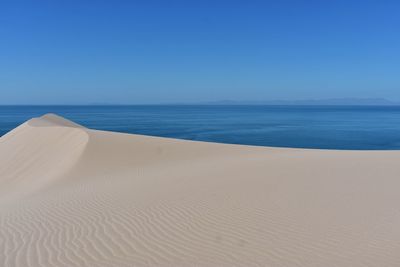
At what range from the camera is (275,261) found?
441cm

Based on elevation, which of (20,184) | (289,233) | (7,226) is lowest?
(20,184)

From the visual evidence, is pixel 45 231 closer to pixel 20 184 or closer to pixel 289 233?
pixel 289 233

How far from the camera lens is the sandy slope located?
4.67m

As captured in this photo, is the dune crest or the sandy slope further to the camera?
the dune crest

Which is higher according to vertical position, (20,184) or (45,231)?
(45,231)

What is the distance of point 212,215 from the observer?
6.48 m

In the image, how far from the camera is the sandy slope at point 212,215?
4.67 m

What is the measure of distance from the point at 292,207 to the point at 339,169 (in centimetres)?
502

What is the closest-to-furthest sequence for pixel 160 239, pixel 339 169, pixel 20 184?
pixel 160 239, pixel 339 169, pixel 20 184

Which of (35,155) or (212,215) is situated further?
(35,155)

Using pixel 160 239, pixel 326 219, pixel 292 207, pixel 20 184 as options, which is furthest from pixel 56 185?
pixel 326 219

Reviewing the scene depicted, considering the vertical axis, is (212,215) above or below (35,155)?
above

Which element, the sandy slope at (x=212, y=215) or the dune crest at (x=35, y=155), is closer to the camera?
the sandy slope at (x=212, y=215)

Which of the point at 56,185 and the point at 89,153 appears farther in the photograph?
the point at 89,153
